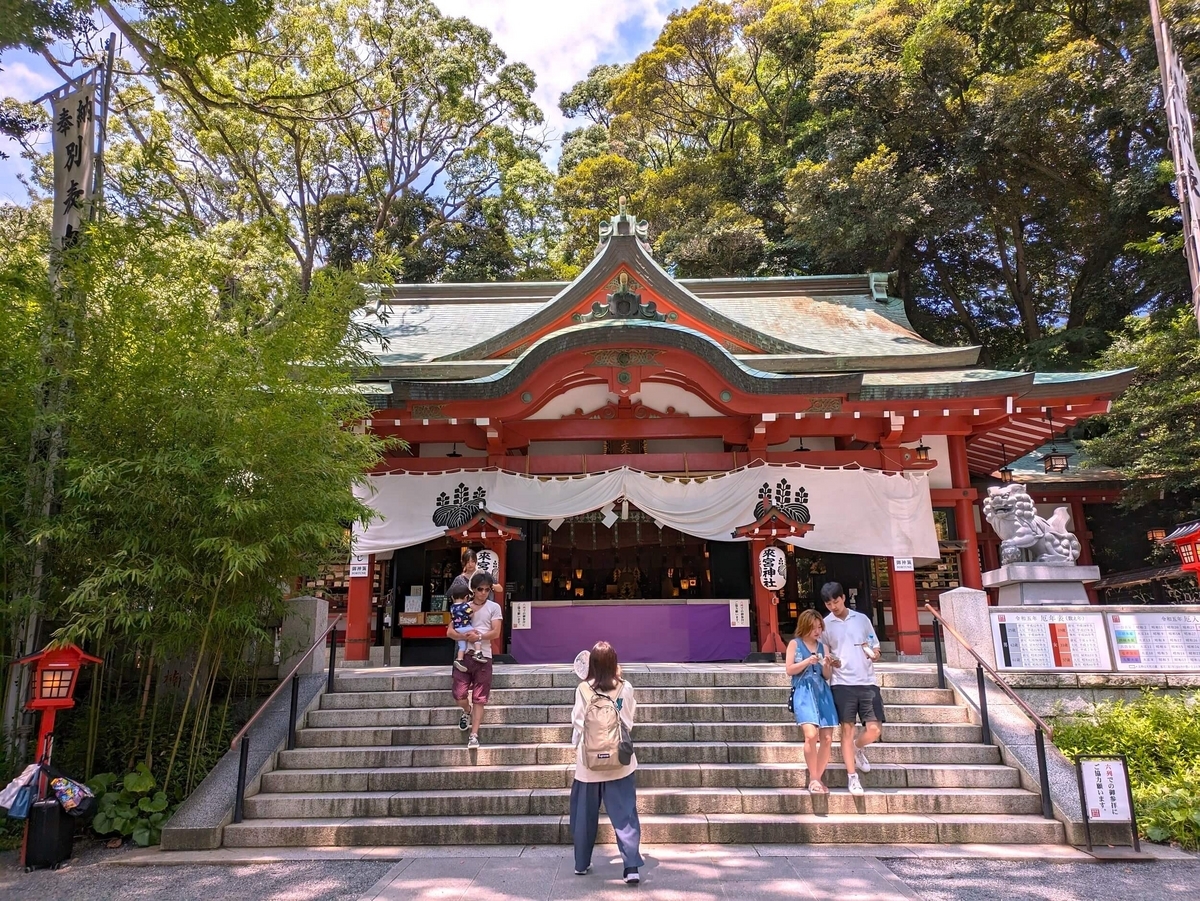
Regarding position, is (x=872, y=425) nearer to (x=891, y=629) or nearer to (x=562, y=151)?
(x=891, y=629)

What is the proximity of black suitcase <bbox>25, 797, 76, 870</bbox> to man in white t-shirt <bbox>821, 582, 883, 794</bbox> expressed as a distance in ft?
17.9

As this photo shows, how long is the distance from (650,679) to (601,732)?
9.56 ft

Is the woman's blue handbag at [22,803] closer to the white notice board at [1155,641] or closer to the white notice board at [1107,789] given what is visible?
the white notice board at [1107,789]

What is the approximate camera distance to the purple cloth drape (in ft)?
29.7

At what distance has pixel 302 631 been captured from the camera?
7.41 metres

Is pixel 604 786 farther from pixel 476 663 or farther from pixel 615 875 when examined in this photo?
pixel 476 663

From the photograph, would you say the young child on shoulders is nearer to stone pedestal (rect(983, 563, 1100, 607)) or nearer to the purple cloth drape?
the purple cloth drape

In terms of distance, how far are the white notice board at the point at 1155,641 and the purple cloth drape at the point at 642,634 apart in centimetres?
383

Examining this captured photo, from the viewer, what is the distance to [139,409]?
220 inches

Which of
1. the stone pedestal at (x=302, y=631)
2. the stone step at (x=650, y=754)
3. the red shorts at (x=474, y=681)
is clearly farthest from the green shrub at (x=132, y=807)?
the red shorts at (x=474, y=681)

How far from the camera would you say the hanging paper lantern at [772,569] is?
9.02 m

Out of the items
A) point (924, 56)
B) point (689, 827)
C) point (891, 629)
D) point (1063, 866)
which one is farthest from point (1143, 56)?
point (689, 827)

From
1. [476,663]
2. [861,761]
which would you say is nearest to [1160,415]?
[861,761]

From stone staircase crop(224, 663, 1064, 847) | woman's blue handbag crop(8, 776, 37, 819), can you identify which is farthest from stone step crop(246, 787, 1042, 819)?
woman's blue handbag crop(8, 776, 37, 819)
